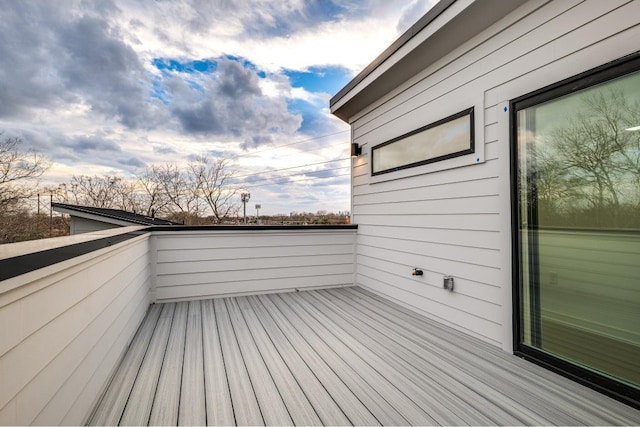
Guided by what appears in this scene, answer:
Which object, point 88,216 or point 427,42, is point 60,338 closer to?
point 427,42

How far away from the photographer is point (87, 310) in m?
1.51

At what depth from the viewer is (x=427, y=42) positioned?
268 centimetres

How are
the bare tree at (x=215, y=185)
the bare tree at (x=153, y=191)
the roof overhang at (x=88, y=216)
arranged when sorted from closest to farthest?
→ 1. the roof overhang at (x=88, y=216)
2. the bare tree at (x=153, y=191)
3. the bare tree at (x=215, y=185)

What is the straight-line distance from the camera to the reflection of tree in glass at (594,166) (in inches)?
63.0

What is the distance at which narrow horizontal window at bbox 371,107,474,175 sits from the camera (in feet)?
8.62

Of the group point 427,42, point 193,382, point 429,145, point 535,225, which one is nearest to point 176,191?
point 429,145

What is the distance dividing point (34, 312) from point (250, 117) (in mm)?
9627

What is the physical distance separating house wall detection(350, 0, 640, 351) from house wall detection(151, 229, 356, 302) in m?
0.79

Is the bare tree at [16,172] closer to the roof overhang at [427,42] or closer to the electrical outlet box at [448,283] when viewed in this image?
the roof overhang at [427,42]

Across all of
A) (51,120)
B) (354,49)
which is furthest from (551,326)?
(51,120)

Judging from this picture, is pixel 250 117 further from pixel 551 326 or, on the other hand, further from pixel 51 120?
pixel 551 326

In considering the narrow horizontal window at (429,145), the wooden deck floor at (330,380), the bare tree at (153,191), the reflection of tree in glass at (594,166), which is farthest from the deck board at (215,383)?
the bare tree at (153,191)

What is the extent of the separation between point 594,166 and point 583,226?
36 centimetres

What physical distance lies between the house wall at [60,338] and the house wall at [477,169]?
2624 millimetres
